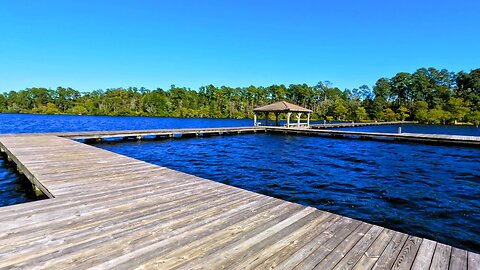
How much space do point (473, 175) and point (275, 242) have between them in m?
11.7

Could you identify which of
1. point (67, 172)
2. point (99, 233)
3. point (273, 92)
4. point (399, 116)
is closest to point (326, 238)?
point (99, 233)

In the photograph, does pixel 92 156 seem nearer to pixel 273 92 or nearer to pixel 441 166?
pixel 441 166

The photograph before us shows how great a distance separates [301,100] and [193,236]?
3604 inches

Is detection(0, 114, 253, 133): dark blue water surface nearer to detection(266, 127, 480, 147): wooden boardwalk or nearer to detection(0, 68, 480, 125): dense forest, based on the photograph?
detection(266, 127, 480, 147): wooden boardwalk

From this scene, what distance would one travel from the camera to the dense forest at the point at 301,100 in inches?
2537

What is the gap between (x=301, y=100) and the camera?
91062mm

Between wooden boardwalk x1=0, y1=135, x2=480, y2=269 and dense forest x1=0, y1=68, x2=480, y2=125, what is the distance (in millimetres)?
68606

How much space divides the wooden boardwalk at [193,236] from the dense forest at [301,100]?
225 ft

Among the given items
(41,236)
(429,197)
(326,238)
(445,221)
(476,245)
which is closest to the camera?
(41,236)

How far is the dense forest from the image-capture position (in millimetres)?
64438

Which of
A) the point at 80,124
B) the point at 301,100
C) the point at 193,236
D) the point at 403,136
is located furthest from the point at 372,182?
the point at 301,100

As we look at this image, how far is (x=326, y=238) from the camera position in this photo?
3.16 metres

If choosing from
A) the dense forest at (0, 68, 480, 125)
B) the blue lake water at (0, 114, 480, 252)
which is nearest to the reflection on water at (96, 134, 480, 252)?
the blue lake water at (0, 114, 480, 252)

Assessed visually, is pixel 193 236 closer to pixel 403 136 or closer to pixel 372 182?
pixel 372 182
